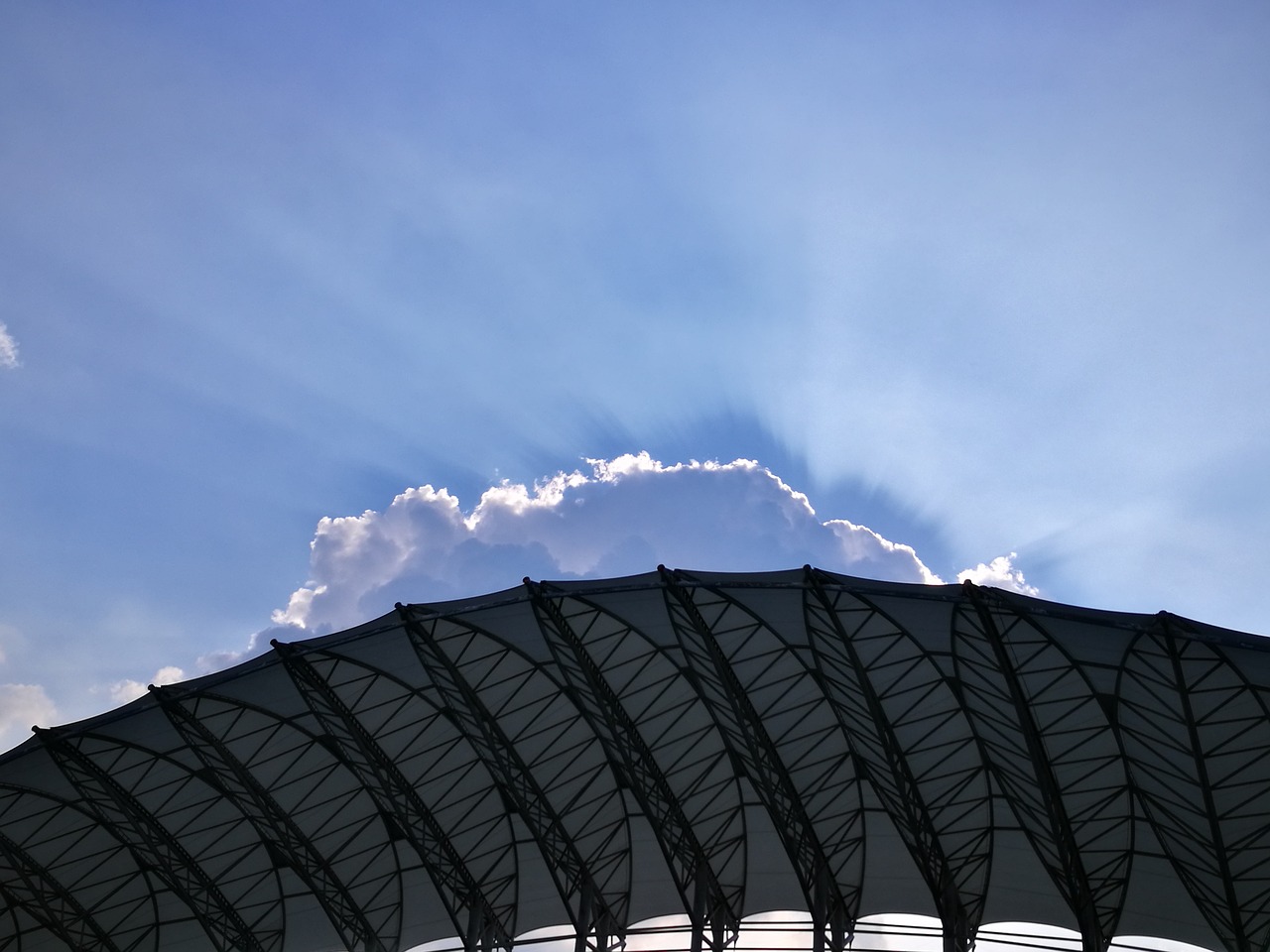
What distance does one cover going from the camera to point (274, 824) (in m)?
47.2

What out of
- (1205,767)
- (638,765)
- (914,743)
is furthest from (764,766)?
(1205,767)

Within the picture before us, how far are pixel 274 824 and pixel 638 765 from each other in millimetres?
16146

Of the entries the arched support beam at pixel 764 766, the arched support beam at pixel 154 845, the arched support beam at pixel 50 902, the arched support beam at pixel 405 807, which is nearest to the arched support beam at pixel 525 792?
the arched support beam at pixel 405 807

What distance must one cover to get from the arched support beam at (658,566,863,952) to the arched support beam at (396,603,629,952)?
8554mm

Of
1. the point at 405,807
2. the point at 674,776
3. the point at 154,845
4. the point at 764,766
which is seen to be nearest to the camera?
the point at 764,766

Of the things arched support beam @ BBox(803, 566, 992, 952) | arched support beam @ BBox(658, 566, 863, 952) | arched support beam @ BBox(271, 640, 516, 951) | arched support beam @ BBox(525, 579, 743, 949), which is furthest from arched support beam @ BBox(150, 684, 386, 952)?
arched support beam @ BBox(803, 566, 992, 952)

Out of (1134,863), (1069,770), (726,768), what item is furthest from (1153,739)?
(726,768)

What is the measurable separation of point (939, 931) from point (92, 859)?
40.4 metres

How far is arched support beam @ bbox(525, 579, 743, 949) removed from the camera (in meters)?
39.5

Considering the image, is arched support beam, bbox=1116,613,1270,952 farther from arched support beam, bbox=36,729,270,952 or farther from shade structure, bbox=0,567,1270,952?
arched support beam, bbox=36,729,270,952

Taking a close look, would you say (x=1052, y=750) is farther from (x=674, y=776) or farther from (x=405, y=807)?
(x=405, y=807)

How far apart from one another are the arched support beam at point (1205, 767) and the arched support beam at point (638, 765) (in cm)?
1791

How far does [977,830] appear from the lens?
1793 inches

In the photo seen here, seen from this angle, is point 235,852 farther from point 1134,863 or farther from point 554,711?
point 1134,863
